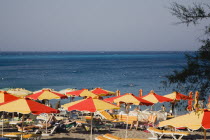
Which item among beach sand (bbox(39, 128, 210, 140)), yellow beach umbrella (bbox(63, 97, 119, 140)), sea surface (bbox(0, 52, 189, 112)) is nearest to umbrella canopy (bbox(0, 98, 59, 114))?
yellow beach umbrella (bbox(63, 97, 119, 140))

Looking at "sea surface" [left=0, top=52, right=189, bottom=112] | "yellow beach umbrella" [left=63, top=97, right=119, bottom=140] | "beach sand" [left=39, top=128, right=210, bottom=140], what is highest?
"yellow beach umbrella" [left=63, top=97, right=119, bottom=140]

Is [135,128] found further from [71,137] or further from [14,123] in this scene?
[14,123]

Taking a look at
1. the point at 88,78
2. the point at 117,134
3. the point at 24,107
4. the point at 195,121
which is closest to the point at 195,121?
the point at 195,121

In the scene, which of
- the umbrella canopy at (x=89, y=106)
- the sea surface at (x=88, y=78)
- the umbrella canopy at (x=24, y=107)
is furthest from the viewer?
the sea surface at (x=88, y=78)

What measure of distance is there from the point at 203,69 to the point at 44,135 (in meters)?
7.81

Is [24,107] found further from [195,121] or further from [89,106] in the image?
[195,121]

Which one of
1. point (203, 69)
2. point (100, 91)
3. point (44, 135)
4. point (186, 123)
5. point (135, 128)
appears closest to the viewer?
point (203, 69)

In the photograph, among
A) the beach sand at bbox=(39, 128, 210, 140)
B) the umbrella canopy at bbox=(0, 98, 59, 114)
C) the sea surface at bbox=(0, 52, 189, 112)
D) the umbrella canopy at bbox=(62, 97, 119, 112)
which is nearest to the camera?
the umbrella canopy at bbox=(0, 98, 59, 114)

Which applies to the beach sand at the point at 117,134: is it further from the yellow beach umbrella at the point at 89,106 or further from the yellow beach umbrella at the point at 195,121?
the yellow beach umbrella at the point at 195,121

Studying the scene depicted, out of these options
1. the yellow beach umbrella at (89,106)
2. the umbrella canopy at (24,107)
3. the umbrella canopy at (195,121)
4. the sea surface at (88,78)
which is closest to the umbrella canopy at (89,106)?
the yellow beach umbrella at (89,106)

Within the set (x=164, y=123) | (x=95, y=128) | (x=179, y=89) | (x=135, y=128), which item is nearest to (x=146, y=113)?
(x=135, y=128)

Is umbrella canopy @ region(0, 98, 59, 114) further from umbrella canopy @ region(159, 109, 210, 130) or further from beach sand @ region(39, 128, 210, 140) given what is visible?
umbrella canopy @ region(159, 109, 210, 130)

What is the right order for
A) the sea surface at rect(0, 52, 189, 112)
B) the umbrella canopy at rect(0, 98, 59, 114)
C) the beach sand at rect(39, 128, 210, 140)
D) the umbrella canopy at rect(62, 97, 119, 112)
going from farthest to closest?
the sea surface at rect(0, 52, 189, 112) → the beach sand at rect(39, 128, 210, 140) → the umbrella canopy at rect(62, 97, 119, 112) → the umbrella canopy at rect(0, 98, 59, 114)

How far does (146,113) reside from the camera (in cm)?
1772
